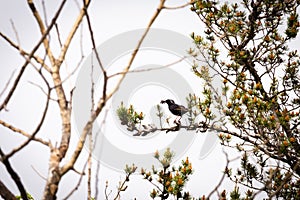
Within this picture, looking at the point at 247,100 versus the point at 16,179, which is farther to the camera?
the point at 247,100

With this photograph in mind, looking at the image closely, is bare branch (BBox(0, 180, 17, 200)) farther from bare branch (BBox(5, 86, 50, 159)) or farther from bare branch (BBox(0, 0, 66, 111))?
bare branch (BBox(0, 0, 66, 111))

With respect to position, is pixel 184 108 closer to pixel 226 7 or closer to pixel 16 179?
pixel 226 7

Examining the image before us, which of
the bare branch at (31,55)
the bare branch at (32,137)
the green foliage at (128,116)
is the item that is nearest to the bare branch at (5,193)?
the bare branch at (32,137)

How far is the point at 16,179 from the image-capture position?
3.53ft

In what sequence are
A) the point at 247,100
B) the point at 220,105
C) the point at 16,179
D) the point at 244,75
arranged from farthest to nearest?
the point at 244,75
the point at 220,105
the point at 247,100
the point at 16,179

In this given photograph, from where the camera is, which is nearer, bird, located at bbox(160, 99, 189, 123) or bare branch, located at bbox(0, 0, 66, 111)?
bare branch, located at bbox(0, 0, 66, 111)

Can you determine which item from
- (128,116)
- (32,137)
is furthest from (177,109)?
(32,137)

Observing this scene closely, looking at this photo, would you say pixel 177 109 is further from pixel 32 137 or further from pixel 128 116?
pixel 32 137

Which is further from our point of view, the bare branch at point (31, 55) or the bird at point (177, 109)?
the bird at point (177, 109)

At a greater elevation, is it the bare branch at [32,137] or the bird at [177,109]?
the bird at [177,109]

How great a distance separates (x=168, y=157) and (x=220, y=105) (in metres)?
0.95

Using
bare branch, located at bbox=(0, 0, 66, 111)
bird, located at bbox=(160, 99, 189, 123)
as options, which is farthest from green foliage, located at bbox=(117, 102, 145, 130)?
bare branch, located at bbox=(0, 0, 66, 111)

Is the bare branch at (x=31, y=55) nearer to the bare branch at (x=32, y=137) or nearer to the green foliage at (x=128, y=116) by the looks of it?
the bare branch at (x=32, y=137)

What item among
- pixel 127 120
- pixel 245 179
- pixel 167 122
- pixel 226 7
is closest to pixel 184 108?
pixel 167 122
